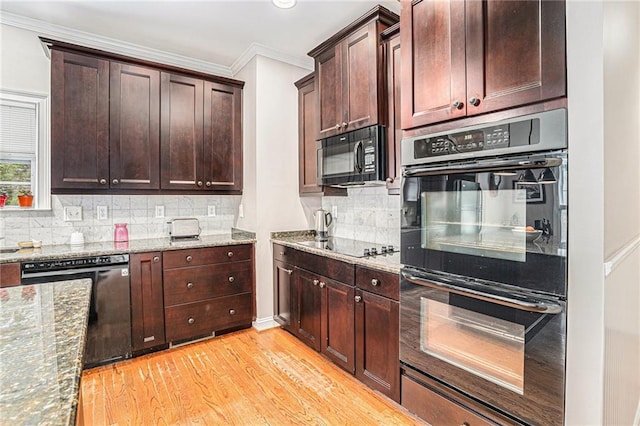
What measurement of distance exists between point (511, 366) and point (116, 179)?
313 centimetres

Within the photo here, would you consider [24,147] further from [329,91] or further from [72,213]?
[329,91]

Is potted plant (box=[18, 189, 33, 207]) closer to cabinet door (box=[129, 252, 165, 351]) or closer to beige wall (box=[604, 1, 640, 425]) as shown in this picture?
cabinet door (box=[129, 252, 165, 351])

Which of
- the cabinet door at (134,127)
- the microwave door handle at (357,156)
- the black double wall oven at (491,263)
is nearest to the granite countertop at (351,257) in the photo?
the black double wall oven at (491,263)

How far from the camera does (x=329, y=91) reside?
2855 millimetres

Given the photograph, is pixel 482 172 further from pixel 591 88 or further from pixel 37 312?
pixel 37 312

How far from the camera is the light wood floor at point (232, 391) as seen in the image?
6.54 feet

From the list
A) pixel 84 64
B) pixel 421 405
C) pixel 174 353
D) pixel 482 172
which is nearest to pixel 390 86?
pixel 482 172

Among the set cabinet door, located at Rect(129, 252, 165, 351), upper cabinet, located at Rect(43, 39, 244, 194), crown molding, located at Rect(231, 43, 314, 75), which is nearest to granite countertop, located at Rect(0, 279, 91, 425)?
cabinet door, located at Rect(129, 252, 165, 351)

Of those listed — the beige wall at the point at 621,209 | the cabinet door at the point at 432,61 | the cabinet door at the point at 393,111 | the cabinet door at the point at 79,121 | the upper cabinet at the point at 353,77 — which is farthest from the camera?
the cabinet door at the point at 79,121

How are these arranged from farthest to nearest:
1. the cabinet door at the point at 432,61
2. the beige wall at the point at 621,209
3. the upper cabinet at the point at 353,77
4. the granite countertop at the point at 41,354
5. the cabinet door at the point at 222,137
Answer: the cabinet door at the point at 222,137, the upper cabinet at the point at 353,77, the cabinet door at the point at 432,61, the beige wall at the point at 621,209, the granite countertop at the point at 41,354

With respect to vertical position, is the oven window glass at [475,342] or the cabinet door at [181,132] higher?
the cabinet door at [181,132]

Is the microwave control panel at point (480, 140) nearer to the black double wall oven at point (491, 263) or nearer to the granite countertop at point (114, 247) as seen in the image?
the black double wall oven at point (491, 263)

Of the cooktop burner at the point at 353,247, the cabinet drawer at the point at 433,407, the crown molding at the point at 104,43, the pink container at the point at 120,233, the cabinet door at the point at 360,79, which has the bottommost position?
the cabinet drawer at the point at 433,407

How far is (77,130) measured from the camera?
107 inches
